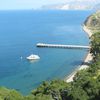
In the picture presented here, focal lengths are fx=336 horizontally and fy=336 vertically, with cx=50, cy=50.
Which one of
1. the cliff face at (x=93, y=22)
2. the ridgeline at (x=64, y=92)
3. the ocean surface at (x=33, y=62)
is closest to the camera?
the ridgeline at (x=64, y=92)

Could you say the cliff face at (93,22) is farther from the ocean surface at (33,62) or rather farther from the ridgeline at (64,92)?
the ridgeline at (64,92)

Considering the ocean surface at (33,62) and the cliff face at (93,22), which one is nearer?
the ocean surface at (33,62)

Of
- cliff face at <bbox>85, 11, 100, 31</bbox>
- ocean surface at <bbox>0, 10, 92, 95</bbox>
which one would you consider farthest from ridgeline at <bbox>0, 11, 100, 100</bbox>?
cliff face at <bbox>85, 11, 100, 31</bbox>

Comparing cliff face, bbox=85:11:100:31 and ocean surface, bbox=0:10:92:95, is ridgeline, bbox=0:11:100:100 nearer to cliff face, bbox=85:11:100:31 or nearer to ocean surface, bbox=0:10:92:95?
ocean surface, bbox=0:10:92:95

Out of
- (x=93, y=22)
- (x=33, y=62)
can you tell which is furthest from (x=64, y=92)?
(x=93, y=22)

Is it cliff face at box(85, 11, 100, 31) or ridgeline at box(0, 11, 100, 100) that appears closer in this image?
ridgeline at box(0, 11, 100, 100)

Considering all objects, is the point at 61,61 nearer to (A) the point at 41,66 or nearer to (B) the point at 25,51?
(A) the point at 41,66

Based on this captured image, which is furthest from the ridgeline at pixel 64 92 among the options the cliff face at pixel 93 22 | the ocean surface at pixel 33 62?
the cliff face at pixel 93 22

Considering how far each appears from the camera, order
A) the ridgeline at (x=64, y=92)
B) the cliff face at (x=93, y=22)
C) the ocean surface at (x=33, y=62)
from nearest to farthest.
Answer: the ridgeline at (x=64, y=92) → the ocean surface at (x=33, y=62) → the cliff face at (x=93, y=22)

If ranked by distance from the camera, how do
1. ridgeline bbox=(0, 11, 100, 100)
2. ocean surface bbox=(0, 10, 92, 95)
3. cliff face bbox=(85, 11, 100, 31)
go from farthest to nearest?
cliff face bbox=(85, 11, 100, 31) < ocean surface bbox=(0, 10, 92, 95) < ridgeline bbox=(0, 11, 100, 100)

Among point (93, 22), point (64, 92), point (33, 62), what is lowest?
point (33, 62)

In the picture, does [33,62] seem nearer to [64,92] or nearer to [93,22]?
[64,92]
